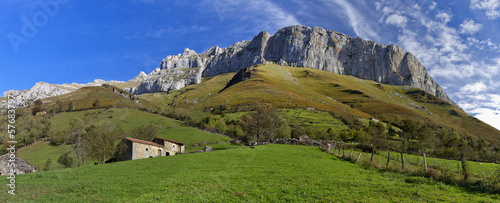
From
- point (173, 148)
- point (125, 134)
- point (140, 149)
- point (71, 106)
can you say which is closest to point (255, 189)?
point (140, 149)

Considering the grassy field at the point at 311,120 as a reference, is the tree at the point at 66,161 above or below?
below

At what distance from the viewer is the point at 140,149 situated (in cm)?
5338

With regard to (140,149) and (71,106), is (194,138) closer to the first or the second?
(140,149)

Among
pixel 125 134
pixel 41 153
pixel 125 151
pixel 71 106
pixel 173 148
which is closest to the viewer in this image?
pixel 125 151

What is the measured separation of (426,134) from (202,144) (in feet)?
297

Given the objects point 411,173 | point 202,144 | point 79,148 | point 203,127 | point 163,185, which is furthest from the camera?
point 203,127

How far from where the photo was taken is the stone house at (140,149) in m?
52.1

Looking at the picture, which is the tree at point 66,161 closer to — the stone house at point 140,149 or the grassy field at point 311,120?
the stone house at point 140,149

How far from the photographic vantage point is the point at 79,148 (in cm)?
5438

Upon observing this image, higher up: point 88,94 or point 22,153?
point 88,94

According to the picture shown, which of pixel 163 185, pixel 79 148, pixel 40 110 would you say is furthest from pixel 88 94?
pixel 163 185

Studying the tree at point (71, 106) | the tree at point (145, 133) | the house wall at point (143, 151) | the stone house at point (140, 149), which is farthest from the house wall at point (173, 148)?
the tree at point (71, 106)

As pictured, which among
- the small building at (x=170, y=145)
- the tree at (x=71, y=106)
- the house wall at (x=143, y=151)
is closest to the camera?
the house wall at (x=143, y=151)

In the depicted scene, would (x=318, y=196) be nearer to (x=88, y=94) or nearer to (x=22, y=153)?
(x=22, y=153)
